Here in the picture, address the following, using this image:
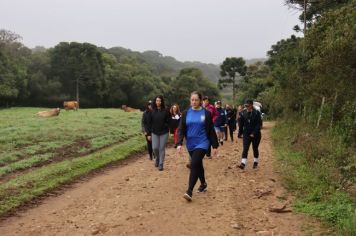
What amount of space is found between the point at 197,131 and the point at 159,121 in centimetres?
323

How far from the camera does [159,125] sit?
11656 millimetres

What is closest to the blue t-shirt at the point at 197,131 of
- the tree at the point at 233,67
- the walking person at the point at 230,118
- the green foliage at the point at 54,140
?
the green foliage at the point at 54,140

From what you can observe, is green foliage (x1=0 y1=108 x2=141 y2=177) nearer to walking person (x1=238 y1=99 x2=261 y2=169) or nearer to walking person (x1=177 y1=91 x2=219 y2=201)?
walking person (x1=177 y1=91 x2=219 y2=201)

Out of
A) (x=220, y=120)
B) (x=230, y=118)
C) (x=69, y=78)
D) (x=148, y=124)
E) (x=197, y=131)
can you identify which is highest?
(x=69, y=78)

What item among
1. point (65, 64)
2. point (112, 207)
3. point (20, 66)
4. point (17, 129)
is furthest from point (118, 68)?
point (112, 207)

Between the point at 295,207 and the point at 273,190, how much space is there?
1473 mm

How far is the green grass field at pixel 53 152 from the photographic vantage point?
34.7 ft

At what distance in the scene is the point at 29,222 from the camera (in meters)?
8.17

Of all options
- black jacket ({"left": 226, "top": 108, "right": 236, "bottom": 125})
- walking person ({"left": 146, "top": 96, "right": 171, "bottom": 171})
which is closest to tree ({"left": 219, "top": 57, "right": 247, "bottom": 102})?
black jacket ({"left": 226, "top": 108, "right": 236, "bottom": 125})

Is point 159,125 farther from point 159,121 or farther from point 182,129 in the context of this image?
point 182,129

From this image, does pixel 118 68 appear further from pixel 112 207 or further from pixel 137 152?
pixel 112 207

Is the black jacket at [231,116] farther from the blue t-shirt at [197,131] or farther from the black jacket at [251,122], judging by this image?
the blue t-shirt at [197,131]

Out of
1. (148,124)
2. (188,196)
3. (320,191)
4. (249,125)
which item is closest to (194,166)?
(188,196)

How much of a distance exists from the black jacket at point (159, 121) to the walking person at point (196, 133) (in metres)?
2.99
